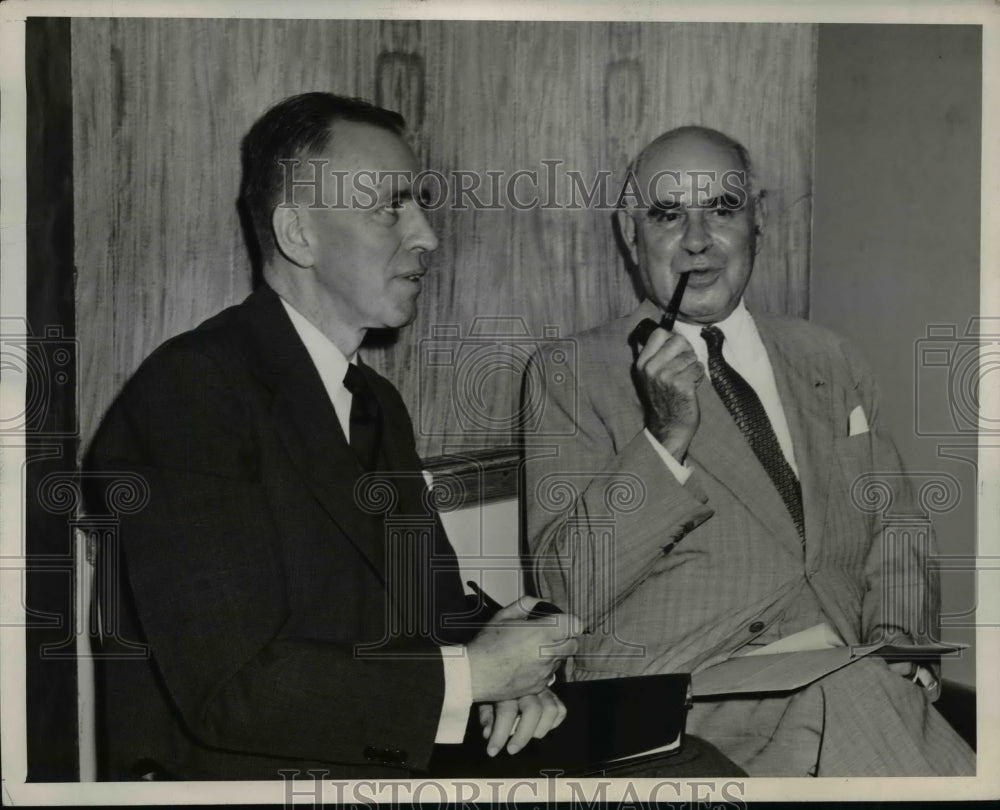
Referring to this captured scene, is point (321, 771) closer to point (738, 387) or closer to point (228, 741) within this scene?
Answer: point (228, 741)

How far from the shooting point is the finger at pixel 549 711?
227 cm

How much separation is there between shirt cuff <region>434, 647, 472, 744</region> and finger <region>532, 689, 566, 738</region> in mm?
143

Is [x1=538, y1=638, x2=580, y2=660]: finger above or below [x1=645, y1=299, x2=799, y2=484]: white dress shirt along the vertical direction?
below

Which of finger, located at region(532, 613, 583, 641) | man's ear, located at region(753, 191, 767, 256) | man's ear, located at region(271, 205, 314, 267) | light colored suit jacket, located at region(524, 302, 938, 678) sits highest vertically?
man's ear, located at region(753, 191, 767, 256)

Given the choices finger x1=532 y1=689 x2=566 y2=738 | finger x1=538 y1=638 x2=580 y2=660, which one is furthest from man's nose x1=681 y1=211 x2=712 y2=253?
finger x1=532 y1=689 x2=566 y2=738

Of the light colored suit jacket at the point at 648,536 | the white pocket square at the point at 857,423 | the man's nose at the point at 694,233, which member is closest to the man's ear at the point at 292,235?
the light colored suit jacket at the point at 648,536

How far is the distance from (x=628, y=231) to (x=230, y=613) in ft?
3.42

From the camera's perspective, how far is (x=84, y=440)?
Result: 2.28 meters

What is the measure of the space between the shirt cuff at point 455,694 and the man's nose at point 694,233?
895mm

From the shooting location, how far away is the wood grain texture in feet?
7.40

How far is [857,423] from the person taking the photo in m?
2.34

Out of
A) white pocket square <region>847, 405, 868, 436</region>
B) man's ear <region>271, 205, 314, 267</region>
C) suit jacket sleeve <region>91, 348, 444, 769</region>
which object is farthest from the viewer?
white pocket square <region>847, 405, 868, 436</region>

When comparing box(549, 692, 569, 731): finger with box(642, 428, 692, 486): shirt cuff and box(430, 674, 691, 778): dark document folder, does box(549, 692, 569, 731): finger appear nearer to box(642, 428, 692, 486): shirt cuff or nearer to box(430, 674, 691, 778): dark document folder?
box(430, 674, 691, 778): dark document folder

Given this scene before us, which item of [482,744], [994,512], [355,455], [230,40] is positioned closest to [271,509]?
[355,455]
